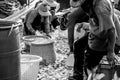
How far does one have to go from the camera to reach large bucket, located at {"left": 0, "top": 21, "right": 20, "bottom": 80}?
13.4 ft

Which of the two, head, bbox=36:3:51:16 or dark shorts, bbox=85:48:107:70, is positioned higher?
head, bbox=36:3:51:16

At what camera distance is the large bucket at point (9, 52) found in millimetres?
→ 4070

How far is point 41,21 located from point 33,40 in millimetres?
1482

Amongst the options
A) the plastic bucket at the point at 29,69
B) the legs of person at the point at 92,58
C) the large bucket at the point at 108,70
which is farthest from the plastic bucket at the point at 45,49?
the large bucket at the point at 108,70

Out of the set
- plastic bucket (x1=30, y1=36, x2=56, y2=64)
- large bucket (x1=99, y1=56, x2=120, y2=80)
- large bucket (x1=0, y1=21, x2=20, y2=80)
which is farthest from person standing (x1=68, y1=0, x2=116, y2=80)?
plastic bucket (x1=30, y1=36, x2=56, y2=64)

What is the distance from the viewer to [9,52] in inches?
164

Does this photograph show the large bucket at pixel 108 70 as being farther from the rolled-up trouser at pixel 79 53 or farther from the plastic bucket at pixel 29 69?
the plastic bucket at pixel 29 69

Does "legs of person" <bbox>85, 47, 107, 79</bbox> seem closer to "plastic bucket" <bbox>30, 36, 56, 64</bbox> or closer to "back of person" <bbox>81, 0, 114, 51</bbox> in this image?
"back of person" <bbox>81, 0, 114, 51</bbox>

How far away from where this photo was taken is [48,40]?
7.26 metres

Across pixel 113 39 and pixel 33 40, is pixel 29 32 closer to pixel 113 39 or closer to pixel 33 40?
pixel 33 40

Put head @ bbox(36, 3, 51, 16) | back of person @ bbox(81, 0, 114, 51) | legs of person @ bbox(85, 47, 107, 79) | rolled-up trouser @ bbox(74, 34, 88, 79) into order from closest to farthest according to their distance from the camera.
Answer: back of person @ bbox(81, 0, 114, 51) < legs of person @ bbox(85, 47, 107, 79) < rolled-up trouser @ bbox(74, 34, 88, 79) < head @ bbox(36, 3, 51, 16)

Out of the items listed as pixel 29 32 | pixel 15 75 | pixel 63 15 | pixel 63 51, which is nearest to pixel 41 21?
pixel 29 32

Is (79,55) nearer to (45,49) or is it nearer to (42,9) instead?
(45,49)

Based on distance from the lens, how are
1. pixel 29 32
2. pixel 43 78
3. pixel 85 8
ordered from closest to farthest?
pixel 85 8 < pixel 43 78 < pixel 29 32
